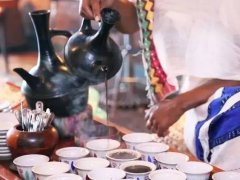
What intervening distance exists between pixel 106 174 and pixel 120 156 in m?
0.14

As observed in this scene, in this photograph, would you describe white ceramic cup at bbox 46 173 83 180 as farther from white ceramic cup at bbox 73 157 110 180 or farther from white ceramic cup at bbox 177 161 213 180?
white ceramic cup at bbox 177 161 213 180

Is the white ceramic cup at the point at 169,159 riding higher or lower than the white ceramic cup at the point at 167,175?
higher

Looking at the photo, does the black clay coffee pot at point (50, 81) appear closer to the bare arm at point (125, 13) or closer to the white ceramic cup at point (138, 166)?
the bare arm at point (125, 13)

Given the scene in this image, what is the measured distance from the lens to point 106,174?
1.27 meters

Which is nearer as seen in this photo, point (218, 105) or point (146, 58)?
point (218, 105)

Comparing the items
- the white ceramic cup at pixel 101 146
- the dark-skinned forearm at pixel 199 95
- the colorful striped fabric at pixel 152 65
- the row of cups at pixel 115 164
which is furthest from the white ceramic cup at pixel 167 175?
the colorful striped fabric at pixel 152 65

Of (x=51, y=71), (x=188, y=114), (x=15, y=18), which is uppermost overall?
(x=15, y=18)

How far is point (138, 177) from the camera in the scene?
1.27 metres

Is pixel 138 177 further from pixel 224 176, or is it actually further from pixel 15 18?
pixel 15 18

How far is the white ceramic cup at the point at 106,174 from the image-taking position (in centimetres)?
125

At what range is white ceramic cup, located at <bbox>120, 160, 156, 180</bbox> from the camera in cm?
127

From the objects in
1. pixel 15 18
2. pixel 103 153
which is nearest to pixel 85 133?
pixel 103 153

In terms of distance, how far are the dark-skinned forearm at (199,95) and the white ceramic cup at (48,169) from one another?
1.81 feet

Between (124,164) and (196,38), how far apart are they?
2.22 ft
